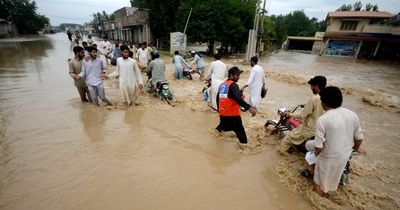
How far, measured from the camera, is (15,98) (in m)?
7.28

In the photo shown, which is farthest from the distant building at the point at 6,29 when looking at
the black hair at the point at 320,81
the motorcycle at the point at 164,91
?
the black hair at the point at 320,81

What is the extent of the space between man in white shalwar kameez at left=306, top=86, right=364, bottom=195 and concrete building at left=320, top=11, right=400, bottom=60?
3291cm

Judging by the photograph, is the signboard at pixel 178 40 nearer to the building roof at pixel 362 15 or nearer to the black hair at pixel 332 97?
the black hair at pixel 332 97

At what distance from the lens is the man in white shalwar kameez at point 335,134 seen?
8.72 feet

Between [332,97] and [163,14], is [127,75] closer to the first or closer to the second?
[332,97]

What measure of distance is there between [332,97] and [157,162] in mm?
2876

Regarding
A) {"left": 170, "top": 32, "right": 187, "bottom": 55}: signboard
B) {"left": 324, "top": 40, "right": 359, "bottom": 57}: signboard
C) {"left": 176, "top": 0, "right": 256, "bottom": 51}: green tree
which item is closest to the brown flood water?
{"left": 170, "top": 32, "right": 187, "bottom": 55}: signboard

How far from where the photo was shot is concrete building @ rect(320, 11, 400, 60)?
92.1ft

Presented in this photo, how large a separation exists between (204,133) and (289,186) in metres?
2.28

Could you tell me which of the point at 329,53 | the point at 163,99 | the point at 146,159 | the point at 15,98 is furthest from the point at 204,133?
the point at 329,53

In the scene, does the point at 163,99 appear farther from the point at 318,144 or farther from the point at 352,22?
the point at 352,22

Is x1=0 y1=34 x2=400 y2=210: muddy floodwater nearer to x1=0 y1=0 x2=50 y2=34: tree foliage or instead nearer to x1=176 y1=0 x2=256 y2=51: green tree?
x1=176 y1=0 x2=256 y2=51: green tree

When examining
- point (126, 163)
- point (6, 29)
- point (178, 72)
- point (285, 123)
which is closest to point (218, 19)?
point (178, 72)

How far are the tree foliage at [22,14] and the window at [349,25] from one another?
6453 centimetres
